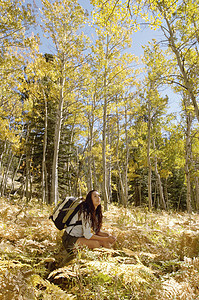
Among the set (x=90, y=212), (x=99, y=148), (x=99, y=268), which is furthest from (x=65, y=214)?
(x=99, y=148)

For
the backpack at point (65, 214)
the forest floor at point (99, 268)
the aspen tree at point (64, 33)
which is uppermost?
the aspen tree at point (64, 33)

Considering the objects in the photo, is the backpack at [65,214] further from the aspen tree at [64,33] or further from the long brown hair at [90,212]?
the aspen tree at [64,33]

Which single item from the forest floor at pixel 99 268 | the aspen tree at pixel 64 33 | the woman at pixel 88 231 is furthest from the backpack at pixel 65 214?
the aspen tree at pixel 64 33

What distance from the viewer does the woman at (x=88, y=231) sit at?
2.88 m

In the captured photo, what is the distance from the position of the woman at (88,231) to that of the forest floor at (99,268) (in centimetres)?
14

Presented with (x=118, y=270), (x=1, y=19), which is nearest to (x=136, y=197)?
(x=1, y=19)

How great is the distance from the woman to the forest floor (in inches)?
5.7

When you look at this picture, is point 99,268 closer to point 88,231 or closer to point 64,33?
point 88,231

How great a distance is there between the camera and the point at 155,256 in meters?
2.61

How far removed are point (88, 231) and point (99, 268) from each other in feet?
3.53

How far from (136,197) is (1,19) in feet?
76.1

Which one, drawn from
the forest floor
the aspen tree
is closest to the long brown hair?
the forest floor

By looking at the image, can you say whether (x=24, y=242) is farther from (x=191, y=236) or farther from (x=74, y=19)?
(x=74, y=19)

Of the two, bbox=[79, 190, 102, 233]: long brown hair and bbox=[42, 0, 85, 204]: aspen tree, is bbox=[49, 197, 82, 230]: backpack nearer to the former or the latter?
bbox=[79, 190, 102, 233]: long brown hair
